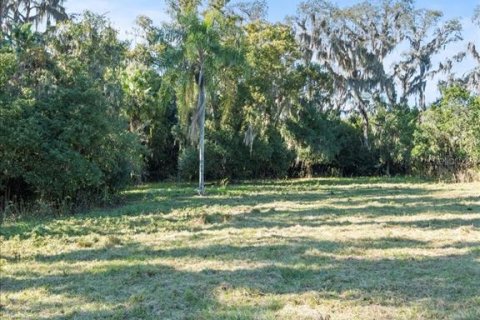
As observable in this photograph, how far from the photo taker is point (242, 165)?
25.7 meters

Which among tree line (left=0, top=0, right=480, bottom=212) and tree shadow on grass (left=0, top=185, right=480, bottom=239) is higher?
tree line (left=0, top=0, right=480, bottom=212)

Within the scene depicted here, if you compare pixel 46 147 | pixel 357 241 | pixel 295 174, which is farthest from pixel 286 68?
pixel 357 241

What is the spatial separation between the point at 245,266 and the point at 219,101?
19067mm

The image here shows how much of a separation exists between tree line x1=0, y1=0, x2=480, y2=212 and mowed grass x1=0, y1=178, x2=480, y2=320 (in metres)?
2.97

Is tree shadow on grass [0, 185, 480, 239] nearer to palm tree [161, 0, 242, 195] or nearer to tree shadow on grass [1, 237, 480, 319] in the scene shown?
tree shadow on grass [1, 237, 480, 319]

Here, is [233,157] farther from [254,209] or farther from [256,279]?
[256,279]

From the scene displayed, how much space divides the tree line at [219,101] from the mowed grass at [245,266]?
297cm

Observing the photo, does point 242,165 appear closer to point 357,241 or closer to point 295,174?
point 295,174

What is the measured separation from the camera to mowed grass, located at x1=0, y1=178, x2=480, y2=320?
452cm

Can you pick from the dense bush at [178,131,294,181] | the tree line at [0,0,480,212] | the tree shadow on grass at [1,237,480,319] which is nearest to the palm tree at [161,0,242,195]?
the tree line at [0,0,480,212]

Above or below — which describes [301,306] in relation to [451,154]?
below

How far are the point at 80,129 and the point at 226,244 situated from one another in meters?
7.05

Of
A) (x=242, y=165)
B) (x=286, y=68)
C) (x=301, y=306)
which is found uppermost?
(x=286, y=68)

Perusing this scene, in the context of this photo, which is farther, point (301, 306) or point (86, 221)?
point (86, 221)
